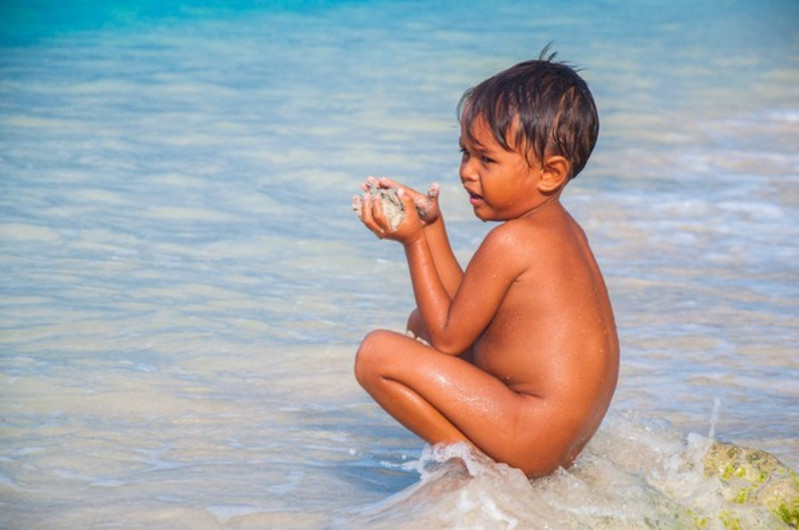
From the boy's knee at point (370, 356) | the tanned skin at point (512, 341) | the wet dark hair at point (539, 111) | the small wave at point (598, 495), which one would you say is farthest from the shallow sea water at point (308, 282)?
the wet dark hair at point (539, 111)

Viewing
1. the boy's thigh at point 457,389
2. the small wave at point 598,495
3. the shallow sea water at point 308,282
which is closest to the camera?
the small wave at point 598,495

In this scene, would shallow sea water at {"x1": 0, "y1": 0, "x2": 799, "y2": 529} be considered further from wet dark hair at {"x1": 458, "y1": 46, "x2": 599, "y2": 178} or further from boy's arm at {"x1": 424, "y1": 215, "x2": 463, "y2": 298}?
wet dark hair at {"x1": 458, "y1": 46, "x2": 599, "y2": 178}

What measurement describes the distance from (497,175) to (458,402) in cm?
56

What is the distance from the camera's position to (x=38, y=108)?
8.91 meters

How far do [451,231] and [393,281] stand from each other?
0.92 meters

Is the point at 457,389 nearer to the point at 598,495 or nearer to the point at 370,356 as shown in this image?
the point at 370,356

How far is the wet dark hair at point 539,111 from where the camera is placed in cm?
304

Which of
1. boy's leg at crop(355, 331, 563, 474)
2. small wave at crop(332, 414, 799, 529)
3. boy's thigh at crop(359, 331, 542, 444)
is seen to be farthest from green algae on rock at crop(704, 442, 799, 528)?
boy's thigh at crop(359, 331, 542, 444)

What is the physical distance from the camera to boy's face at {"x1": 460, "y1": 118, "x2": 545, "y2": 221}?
10.2ft

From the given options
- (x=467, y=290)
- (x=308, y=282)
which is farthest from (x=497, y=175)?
(x=308, y=282)

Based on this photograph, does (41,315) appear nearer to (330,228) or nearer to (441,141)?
(330,228)

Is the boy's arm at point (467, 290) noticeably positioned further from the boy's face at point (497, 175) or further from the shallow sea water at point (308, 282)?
the shallow sea water at point (308, 282)

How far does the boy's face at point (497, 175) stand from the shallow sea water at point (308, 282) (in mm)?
619

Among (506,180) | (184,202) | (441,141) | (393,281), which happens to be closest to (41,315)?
(393,281)
